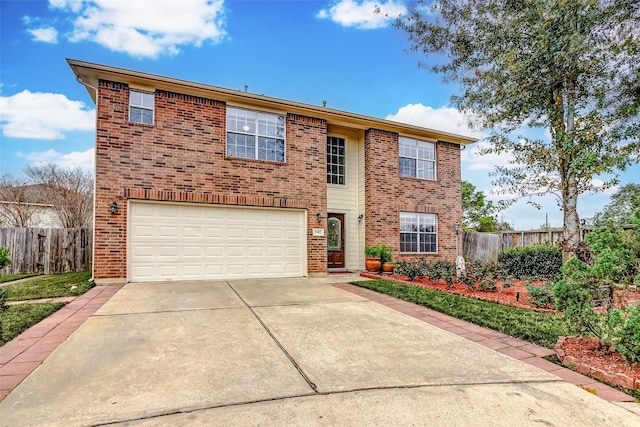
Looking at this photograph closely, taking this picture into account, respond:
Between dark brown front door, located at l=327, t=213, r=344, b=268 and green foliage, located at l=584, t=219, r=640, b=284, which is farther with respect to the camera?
dark brown front door, located at l=327, t=213, r=344, b=268

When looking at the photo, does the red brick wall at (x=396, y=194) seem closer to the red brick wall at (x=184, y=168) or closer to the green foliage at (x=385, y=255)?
the green foliage at (x=385, y=255)

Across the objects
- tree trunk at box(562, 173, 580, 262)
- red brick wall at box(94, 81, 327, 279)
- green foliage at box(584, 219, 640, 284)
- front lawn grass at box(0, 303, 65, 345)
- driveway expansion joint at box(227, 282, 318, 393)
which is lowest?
driveway expansion joint at box(227, 282, 318, 393)

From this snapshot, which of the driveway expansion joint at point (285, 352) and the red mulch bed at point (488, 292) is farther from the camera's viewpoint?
the red mulch bed at point (488, 292)

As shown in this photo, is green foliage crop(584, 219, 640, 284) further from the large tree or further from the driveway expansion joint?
the large tree

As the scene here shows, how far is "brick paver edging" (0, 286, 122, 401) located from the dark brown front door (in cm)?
702

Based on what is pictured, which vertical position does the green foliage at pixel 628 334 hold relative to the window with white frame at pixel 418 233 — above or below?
below

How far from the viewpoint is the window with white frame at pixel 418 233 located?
12195 mm

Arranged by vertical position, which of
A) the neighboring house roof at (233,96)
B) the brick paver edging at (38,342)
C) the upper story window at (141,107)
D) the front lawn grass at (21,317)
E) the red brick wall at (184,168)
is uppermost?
the neighboring house roof at (233,96)

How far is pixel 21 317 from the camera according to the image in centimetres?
482

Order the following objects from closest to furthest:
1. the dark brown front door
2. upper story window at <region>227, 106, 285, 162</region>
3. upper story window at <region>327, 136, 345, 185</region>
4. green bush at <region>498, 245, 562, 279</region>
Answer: upper story window at <region>227, 106, 285, 162</region>, green bush at <region>498, 245, 562, 279</region>, the dark brown front door, upper story window at <region>327, 136, 345, 185</region>

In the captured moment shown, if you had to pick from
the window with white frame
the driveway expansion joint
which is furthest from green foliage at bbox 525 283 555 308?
the window with white frame

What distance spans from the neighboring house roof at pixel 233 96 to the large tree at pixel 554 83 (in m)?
3.18

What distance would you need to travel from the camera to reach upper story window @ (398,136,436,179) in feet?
40.7

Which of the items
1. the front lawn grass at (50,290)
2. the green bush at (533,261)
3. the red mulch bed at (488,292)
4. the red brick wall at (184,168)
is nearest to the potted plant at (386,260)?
the red mulch bed at (488,292)
